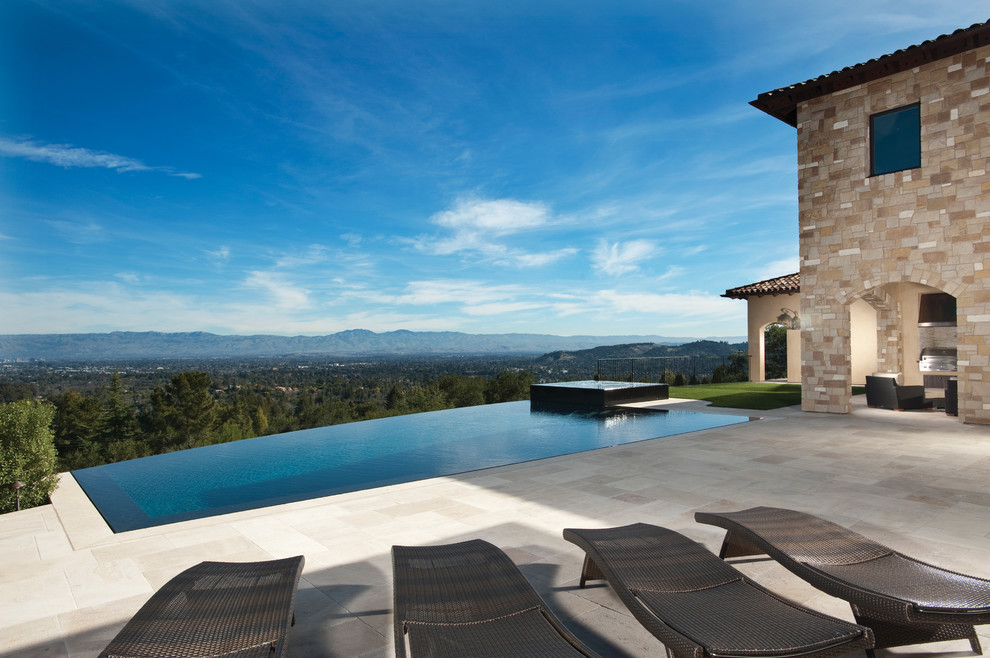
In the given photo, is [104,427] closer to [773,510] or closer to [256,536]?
[256,536]

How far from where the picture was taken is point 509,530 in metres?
4.20

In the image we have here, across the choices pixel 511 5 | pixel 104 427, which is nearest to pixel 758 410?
pixel 511 5

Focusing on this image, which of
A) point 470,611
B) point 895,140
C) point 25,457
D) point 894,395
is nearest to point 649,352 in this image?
point 894,395

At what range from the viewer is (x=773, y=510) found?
364 centimetres

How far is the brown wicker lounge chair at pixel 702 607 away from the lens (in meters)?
1.98

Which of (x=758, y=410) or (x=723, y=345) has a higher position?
(x=723, y=345)

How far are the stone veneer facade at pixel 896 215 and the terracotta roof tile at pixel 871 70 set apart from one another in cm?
14

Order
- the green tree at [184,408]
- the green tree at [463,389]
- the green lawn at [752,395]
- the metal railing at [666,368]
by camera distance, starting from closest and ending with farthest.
→ the green lawn at [752,395]
the green tree at [463,389]
the metal railing at [666,368]
the green tree at [184,408]

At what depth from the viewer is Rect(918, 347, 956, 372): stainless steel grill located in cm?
1425

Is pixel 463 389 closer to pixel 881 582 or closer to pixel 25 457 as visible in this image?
pixel 25 457

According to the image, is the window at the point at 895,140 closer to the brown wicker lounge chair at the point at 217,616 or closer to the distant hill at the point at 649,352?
the distant hill at the point at 649,352

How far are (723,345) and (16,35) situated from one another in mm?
28456

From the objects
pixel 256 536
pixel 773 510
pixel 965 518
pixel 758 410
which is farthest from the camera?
pixel 758 410

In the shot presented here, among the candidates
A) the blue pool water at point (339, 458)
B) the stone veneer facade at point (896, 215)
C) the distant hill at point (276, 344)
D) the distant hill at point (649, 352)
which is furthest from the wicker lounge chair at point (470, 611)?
the distant hill at point (276, 344)
